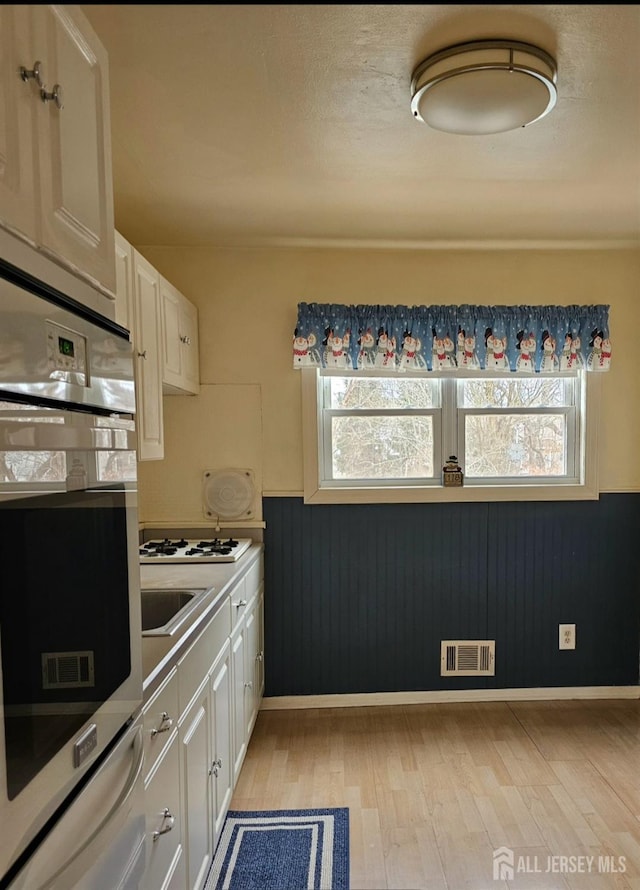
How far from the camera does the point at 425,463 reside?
315cm

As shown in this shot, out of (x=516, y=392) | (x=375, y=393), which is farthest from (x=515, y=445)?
(x=375, y=393)

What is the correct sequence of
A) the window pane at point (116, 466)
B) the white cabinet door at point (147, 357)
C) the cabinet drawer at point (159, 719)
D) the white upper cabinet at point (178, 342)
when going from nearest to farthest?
the window pane at point (116, 466) → the cabinet drawer at point (159, 719) → the white cabinet door at point (147, 357) → the white upper cabinet at point (178, 342)

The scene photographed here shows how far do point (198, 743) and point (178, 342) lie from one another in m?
→ 1.70

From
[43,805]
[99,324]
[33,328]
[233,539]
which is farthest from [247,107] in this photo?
[233,539]

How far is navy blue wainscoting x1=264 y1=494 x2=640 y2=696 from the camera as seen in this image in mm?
3062

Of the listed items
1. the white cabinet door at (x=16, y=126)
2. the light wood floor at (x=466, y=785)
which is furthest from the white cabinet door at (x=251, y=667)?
the white cabinet door at (x=16, y=126)

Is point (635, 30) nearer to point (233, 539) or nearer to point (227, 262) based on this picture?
point (227, 262)

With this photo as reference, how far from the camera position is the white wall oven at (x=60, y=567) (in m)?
0.67

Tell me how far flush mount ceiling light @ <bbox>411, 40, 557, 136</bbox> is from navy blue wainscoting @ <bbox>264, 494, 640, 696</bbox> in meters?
1.94

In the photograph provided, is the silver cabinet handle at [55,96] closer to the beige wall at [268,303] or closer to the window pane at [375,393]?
the beige wall at [268,303]

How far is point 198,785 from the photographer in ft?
5.42

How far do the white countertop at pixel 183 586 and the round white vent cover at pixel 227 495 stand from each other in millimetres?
224

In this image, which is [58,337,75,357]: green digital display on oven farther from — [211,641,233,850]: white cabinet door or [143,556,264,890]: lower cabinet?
[211,641,233,850]: white cabinet door

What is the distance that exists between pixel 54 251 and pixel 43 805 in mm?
770
